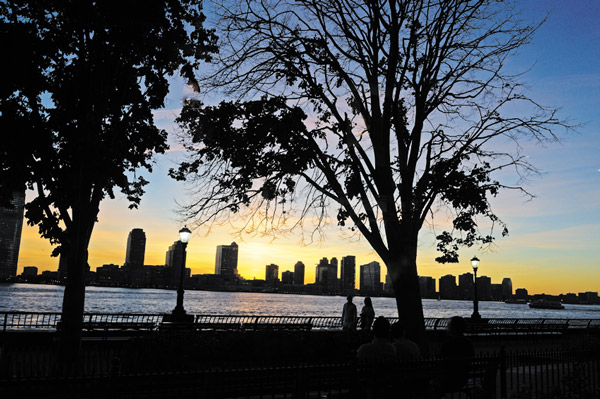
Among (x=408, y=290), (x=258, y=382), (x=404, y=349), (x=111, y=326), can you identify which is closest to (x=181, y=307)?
(x=111, y=326)

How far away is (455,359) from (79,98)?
1202 cm

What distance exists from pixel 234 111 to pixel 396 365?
33.6 feet

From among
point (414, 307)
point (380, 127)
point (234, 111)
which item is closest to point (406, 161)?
point (380, 127)

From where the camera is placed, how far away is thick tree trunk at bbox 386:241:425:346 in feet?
47.7

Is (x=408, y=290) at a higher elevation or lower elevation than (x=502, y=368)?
higher

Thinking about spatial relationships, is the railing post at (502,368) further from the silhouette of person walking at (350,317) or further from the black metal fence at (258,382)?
the silhouette of person walking at (350,317)

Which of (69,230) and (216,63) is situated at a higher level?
(216,63)

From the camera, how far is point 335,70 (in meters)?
17.2

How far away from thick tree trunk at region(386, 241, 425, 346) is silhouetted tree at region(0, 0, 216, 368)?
8381 millimetres

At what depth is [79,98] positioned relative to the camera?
14102mm

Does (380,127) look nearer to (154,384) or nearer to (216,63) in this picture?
(216,63)

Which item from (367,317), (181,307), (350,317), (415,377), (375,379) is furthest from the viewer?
(181,307)

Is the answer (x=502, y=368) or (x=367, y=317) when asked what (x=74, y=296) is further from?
(x=502, y=368)

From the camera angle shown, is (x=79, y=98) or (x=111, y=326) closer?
(x=79, y=98)
